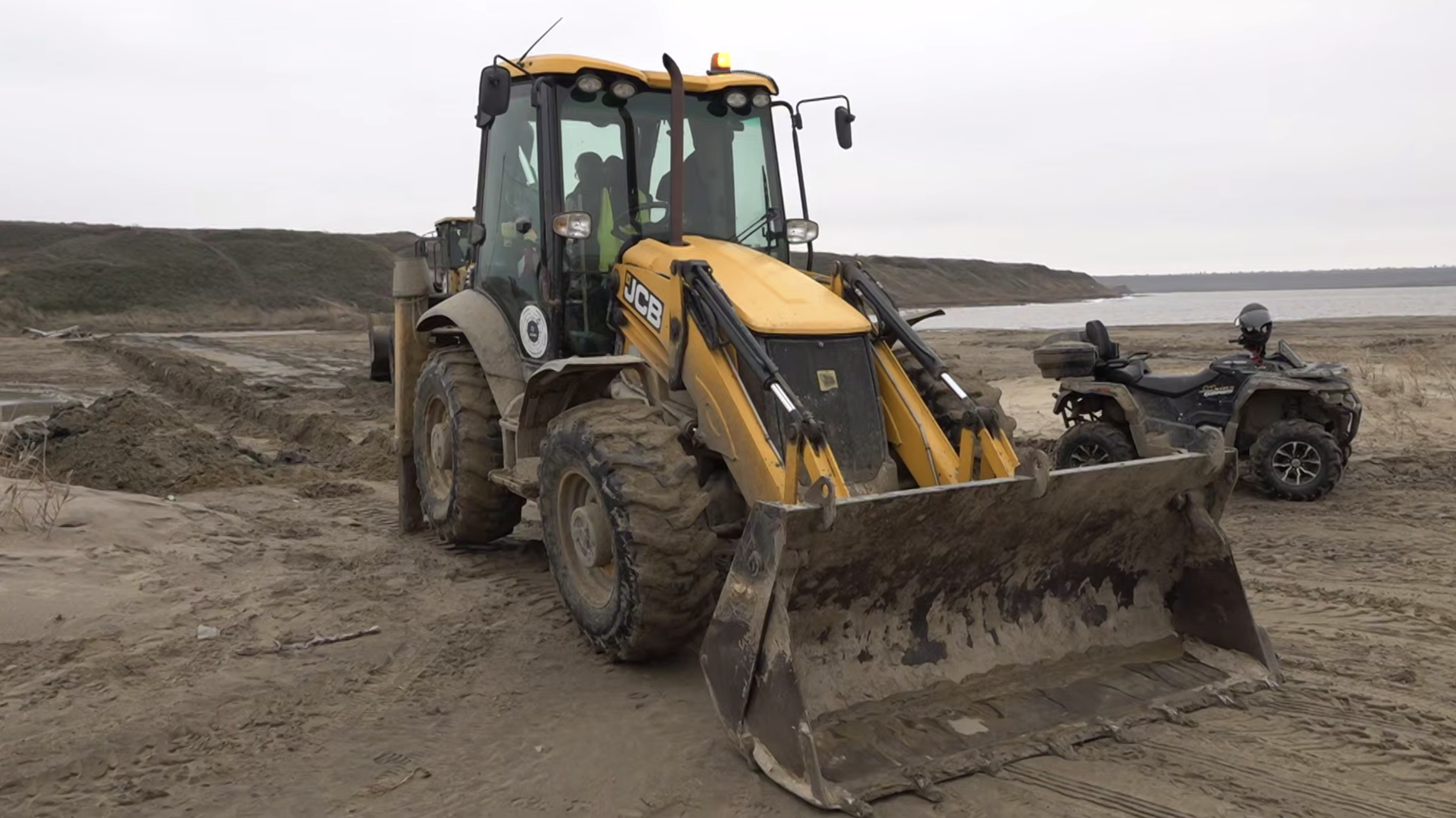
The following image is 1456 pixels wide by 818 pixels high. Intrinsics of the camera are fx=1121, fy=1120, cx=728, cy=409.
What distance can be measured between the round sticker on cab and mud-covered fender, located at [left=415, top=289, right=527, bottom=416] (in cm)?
10

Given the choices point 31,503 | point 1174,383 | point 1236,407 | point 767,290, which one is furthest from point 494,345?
point 1236,407

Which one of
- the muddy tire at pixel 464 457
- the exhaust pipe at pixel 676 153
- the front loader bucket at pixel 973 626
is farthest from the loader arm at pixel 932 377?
the muddy tire at pixel 464 457

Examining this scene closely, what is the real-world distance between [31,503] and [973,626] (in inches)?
211

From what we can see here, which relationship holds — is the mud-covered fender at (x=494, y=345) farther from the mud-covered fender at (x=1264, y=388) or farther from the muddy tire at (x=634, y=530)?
the mud-covered fender at (x=1264, y=388)

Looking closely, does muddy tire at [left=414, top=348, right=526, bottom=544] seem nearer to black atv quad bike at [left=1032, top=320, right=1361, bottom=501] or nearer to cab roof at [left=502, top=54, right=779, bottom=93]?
cab roof at [left=502, top=54, right=779, bottom=93]

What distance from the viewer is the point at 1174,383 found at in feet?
28.7

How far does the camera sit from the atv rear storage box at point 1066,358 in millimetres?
8586

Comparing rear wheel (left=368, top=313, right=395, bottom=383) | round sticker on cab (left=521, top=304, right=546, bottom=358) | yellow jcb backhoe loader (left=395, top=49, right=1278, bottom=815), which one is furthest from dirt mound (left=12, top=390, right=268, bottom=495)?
rear wheel (left=368, top=313, right=395, bottom=383)

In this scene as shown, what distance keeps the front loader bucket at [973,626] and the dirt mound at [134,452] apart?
602cm

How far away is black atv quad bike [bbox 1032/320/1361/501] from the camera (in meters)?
8.13

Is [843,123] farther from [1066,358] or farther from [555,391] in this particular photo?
[1066,358]

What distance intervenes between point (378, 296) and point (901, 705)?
5414 cm

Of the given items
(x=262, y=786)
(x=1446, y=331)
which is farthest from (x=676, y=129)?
(x=1446, y=331)

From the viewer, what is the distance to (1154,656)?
181 inches
